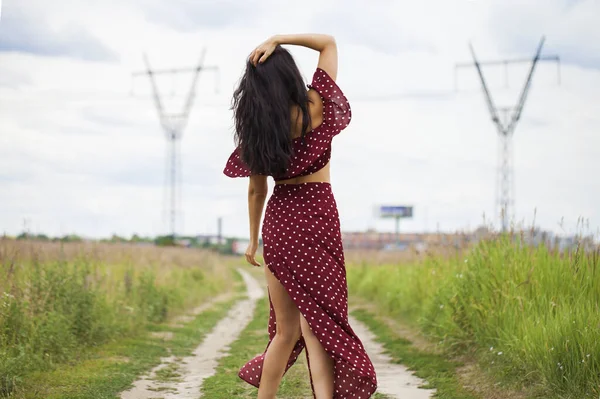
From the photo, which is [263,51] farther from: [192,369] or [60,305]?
[60,305]

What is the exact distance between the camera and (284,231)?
4.52m

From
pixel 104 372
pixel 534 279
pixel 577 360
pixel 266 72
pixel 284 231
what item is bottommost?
pixel 104 372

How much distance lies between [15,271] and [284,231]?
5.49 m

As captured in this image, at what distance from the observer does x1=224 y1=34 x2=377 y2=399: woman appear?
441cm

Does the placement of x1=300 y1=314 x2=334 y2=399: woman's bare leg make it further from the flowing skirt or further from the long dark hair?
the long dark hair

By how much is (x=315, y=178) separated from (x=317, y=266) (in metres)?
0.53

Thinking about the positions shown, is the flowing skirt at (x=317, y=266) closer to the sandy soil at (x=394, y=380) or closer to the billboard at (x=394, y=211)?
the sandy soil at (x=394, y=380)

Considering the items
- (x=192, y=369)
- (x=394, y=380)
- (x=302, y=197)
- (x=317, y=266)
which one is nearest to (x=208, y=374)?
(x=192, y=369)

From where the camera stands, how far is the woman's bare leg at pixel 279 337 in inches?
182

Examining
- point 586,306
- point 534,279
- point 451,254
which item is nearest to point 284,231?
point 586,306

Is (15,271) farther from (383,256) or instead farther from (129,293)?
(383,256)

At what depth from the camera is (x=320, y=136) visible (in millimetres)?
4523

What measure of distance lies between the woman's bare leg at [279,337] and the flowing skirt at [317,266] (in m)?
0.11

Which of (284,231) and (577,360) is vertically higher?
(284,231)
